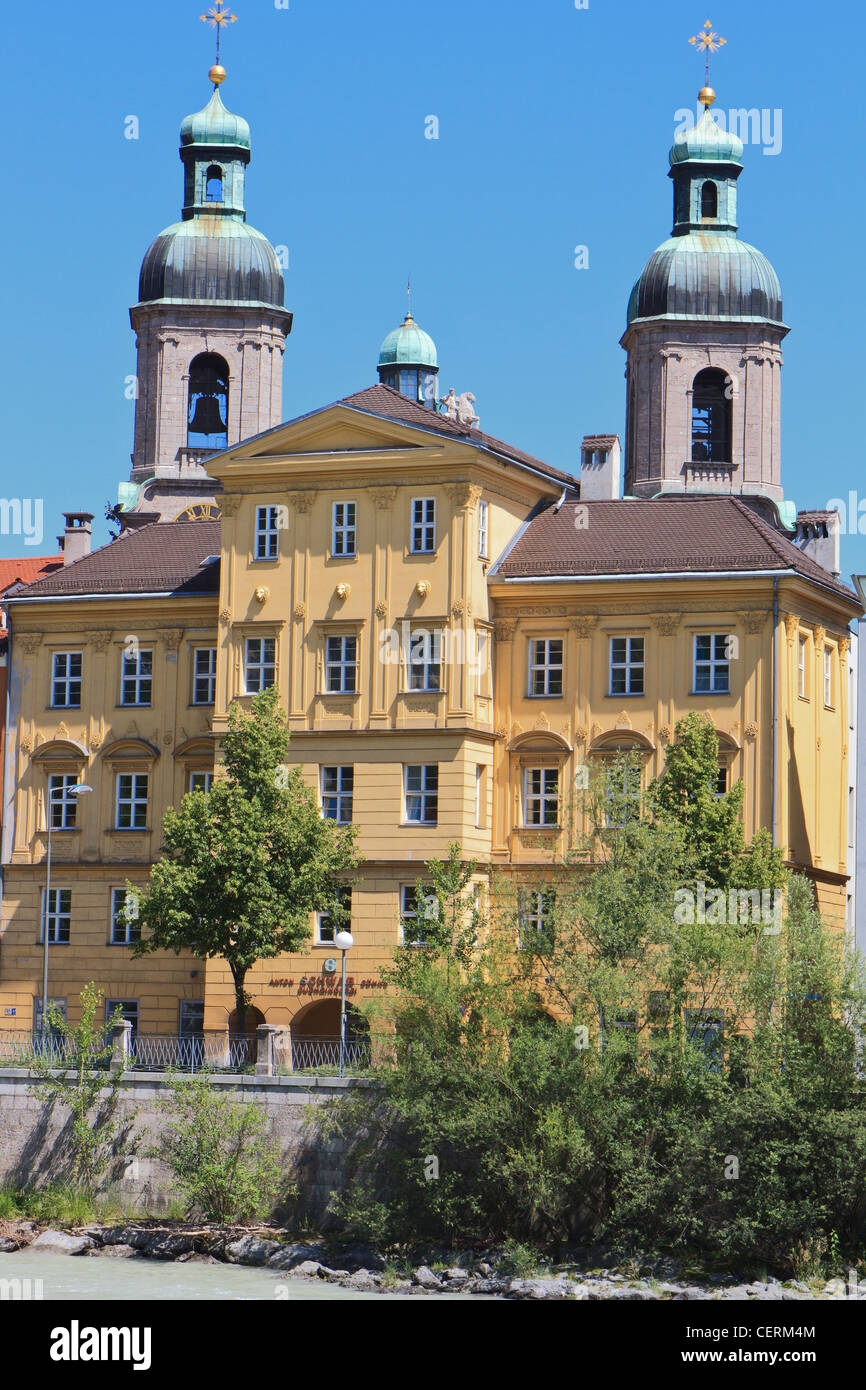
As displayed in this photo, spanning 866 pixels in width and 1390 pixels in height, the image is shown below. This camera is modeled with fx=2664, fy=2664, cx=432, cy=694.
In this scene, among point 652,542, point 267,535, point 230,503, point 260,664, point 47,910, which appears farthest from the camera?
point 47,910

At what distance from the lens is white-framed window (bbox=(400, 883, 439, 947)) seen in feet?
189

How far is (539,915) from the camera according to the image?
55.8 m

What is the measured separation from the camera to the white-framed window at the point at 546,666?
6662cm

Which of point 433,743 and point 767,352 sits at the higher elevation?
point 767,352

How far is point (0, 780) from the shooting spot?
234 ft

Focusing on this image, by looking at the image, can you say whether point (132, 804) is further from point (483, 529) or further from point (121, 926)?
point (483, 529)

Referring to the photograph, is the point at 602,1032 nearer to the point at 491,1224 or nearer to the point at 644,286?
the point at 491,1224

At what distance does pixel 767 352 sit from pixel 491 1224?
47.3 m

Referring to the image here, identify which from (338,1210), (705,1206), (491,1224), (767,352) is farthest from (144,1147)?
(767,352)

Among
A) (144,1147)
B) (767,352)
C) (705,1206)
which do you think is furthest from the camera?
(767,352)

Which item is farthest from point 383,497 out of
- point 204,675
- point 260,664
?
point 204,675

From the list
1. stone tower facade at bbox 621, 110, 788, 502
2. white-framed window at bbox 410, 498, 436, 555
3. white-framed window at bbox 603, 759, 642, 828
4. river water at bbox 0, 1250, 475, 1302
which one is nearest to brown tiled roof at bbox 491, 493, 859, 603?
white-framed window at bbox 410, 498, 436, 555

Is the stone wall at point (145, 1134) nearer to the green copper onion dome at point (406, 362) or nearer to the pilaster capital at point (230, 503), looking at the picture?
the pilaster capital at point (230, 503)

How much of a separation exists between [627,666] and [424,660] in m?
5.05
